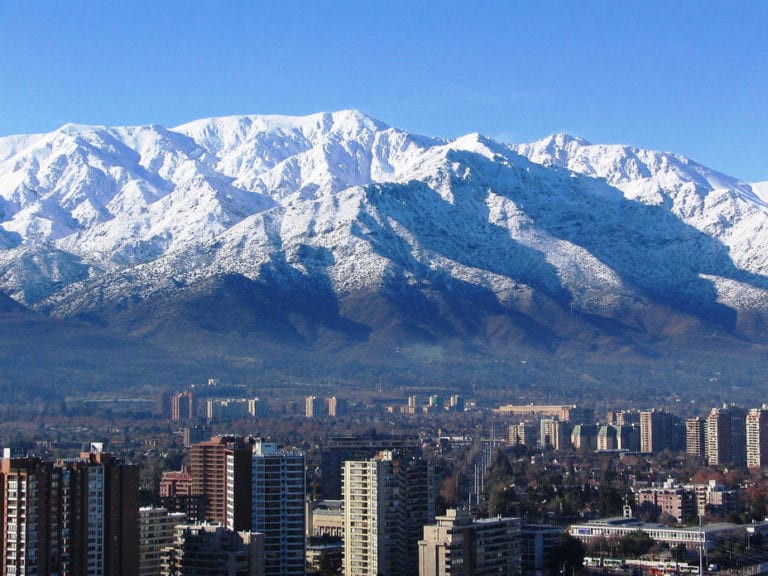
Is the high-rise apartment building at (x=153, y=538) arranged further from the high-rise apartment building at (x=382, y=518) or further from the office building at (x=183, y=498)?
the office building at (x=183, y=498)

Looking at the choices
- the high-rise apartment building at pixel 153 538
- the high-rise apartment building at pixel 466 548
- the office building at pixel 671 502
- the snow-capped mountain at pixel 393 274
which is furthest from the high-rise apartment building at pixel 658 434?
the high-rise apartment building at pixel 153 538

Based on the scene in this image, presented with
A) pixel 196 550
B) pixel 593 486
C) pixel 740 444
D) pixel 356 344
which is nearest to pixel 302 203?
pixel 356 344

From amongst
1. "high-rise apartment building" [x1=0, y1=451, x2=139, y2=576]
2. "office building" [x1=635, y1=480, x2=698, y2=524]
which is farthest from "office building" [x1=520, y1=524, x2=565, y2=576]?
"office building" [x1=635, y1=480, x2=698, y2=524]

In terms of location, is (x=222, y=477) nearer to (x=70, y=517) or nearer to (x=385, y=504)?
(x=385, y=504)

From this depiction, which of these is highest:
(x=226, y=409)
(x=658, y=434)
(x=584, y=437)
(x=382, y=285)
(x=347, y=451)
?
(x=382, y=285)

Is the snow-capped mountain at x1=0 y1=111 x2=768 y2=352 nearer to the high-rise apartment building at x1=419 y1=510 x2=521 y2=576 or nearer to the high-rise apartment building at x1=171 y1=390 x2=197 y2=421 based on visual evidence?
the high-rise apartment building at x1=171 y1=390 x2=197 y2=421

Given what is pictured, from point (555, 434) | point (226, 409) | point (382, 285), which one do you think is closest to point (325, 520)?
point (555, 434)
